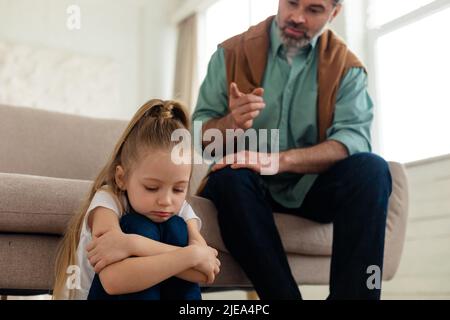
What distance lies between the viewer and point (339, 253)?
111 centimetres

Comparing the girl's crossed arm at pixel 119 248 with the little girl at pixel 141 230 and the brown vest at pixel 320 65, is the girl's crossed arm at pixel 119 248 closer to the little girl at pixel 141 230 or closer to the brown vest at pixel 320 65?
the little girl at pixel 141 230

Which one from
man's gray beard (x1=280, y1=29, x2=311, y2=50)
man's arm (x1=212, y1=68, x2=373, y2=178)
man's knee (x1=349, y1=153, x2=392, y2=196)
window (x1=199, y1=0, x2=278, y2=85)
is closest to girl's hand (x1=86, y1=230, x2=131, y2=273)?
man's arm (x1=212, y1=68, x2=373, y2=178)

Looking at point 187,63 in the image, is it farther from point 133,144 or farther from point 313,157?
point 133,144

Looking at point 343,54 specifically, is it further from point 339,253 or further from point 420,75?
point 420,75

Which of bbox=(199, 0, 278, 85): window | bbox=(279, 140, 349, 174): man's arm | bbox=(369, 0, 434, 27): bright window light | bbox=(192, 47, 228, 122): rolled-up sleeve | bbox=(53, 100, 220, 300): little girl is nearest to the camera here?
bbox=(53, 100, 220, 300): little girl

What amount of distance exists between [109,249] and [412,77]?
1714 millimetres

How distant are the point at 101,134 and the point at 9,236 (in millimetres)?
669

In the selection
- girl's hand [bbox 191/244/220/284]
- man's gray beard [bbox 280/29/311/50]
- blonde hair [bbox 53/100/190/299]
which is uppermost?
man's gray beard [bbox 280/29/311/50]

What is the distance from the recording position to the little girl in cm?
83

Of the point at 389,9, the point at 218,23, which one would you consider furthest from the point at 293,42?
the point at 218,23

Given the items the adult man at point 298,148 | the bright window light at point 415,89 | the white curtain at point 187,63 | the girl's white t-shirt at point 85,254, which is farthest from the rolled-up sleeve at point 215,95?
the white curtain at point 187,63

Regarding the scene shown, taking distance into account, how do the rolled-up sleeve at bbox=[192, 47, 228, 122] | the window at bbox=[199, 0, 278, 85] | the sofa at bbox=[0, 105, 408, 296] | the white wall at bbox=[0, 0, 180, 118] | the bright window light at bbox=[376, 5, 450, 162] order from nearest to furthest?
the sofa at bbox=[0, 105, 408, 296], the rolled-up sleeve at bbox=[192, 47, 228, 122], the bright window light at bbox=[376, 5, 450, 162], the window at bbox=[199, 0, 278, 85], the white wall at bbox=[0, 0, 180, 118]

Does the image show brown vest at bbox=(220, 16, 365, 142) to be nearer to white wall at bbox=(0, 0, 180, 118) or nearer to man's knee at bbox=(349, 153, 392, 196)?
man's knee at bbox=(349, 153, 392, 196)

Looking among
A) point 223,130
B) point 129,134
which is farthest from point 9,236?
point 223,130
